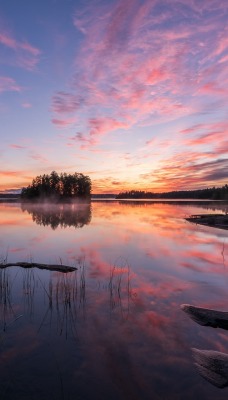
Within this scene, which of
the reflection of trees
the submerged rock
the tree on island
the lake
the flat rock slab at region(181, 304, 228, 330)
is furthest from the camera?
the tree on island

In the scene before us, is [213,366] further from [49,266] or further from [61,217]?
[61,217]

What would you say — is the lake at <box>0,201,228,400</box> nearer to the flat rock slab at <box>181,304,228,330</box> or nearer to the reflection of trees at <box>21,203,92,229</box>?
the flat rock slab at <box>181,304,228,330</box>

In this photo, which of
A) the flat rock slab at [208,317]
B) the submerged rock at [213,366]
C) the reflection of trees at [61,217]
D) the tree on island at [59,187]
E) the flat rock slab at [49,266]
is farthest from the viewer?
the tree on island at [59,187]

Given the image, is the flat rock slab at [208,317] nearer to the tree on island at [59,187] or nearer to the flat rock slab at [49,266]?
the flat rock slab at [49,266]

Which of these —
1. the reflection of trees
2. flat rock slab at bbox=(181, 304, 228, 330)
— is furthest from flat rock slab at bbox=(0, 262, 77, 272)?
the reflection of trees

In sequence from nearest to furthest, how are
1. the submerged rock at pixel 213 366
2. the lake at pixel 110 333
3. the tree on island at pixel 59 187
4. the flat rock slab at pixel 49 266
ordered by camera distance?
the lake at pixel 110 333 < the submerged rock at pixel 213 366 < the flat rock slab at pixel 49 266 < the tree on island at pixel 59 187

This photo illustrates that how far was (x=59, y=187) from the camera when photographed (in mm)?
157750

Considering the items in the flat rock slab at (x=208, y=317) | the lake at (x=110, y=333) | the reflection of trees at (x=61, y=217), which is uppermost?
the flat rock slab at (x=208, y=317)

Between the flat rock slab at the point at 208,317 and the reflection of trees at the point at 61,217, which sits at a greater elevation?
the flat rock slab at the point at 208,317

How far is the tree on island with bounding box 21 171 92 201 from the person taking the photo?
6083 inches

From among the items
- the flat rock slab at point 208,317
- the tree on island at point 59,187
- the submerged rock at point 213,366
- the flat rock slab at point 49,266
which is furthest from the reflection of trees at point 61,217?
the tree on island at point 59,187

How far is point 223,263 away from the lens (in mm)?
19969

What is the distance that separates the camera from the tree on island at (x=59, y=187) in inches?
6083

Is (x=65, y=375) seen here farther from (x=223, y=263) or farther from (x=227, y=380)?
(x=223, y=263)
